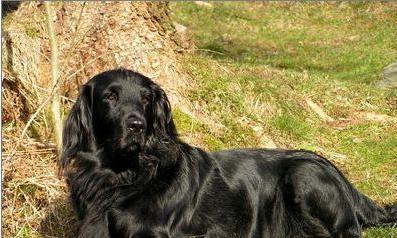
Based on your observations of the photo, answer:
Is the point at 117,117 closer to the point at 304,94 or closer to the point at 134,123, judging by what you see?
the point at 134,123

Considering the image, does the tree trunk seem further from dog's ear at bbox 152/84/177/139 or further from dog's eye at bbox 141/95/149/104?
dog's eye at bbox 141/95/149/104

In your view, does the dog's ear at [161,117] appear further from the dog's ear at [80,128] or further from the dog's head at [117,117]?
the dog's ear at [80,128]

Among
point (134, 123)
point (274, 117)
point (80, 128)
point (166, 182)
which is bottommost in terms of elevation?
point (274, 117)

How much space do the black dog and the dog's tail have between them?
24 cm

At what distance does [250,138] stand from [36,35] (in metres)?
3.45

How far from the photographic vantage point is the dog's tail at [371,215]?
6.58m

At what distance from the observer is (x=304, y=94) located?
463 inches

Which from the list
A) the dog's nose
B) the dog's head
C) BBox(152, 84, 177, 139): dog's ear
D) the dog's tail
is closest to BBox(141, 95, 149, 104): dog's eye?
the dog's head

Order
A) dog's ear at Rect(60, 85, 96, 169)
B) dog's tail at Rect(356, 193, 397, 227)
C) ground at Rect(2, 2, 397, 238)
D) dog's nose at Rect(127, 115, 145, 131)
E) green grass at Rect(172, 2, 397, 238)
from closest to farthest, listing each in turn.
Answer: dog's nose at Rect(127, 115, 145, 131) → dog's ear at Rect(60, 85, 96, 169) → dog's tail at Rect(356, 193, 397, 227) → ground at Rect(2, 2, 397, 238) → green grass at Rect(172, 2, 397, 238)

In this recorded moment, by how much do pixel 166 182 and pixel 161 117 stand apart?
583 millimetres

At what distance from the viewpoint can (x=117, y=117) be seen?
5.04 meters

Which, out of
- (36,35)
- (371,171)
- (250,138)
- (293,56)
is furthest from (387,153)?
(293,56)

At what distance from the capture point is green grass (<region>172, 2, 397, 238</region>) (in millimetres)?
9180

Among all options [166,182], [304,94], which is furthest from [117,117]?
[304,94]
